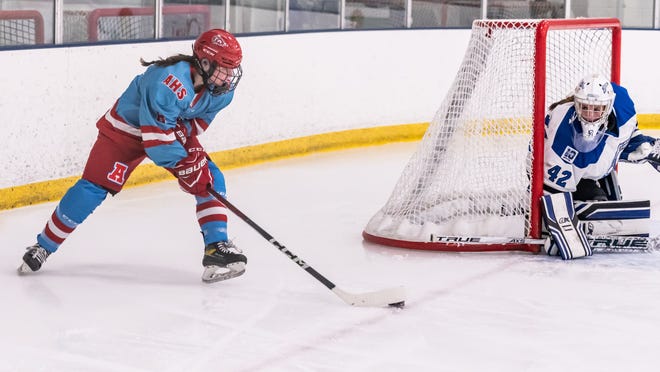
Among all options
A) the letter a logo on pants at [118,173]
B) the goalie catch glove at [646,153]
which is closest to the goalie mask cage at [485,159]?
the goalie catch glove at [646,153]

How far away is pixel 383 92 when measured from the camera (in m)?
7.37

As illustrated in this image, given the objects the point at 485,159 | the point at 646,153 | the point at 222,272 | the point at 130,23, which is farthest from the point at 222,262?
the point at 130,23

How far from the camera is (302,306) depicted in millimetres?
3582

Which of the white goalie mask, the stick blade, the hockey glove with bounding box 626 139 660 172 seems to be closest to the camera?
the stick blade

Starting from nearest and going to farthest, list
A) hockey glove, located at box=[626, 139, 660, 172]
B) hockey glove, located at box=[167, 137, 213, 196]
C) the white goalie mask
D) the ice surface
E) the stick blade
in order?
1. the ice surface
2. the stick blade
3. hockey glove, located at box=[167, 137, 213, 196]
4. the white goalie mask
5. hockey glove, located at box=[626, 139, 660, 172]

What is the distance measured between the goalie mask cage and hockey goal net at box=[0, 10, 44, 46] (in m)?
1.67

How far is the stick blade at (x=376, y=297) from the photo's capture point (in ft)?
11.6

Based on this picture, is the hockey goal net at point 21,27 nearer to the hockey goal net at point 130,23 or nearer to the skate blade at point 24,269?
the hockey goal net at point 130,23

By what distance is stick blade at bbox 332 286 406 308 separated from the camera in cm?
354

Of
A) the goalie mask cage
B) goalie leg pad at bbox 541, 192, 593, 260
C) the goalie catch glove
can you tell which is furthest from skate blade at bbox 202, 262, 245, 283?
the goalie catch glove

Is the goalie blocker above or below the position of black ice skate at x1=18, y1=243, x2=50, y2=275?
above

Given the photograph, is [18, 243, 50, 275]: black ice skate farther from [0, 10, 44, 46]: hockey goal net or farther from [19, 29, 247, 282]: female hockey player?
[0, 10, 44, 46]: hockey goal net

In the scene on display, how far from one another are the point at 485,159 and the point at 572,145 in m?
0.33

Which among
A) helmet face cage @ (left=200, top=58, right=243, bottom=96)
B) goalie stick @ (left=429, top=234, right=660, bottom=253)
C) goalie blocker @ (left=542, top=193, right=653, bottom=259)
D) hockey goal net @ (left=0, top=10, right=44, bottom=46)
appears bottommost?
goalie stick @ (left=429, top=234, right=660, bottom=253)
